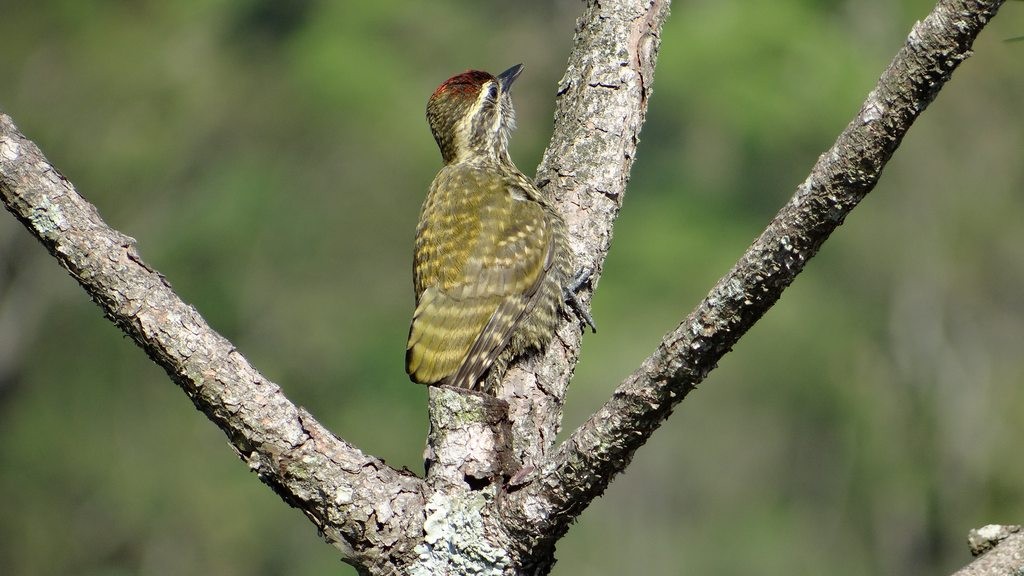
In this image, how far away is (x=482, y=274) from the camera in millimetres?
Answer: 3684

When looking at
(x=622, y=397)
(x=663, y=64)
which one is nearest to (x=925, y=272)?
(x=663, y=64)

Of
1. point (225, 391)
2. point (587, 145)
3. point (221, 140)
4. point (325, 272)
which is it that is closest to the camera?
point (225, 391)

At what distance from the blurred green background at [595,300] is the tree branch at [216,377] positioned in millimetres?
6032

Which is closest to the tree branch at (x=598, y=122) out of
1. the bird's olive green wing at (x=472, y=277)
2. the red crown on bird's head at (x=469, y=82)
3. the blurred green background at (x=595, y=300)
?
the bird's olive green wing at (x=472, y=277)

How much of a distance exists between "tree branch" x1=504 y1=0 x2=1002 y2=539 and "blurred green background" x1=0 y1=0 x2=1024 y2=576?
6.18 meters

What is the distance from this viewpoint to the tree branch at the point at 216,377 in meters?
2.31

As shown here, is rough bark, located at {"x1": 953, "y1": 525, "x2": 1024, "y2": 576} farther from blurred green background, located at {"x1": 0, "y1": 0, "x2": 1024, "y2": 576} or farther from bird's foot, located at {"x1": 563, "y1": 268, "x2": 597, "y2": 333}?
blurred green background, located at {"x1": 0, "y1": 0, "x2": 1024, "y2": 576}

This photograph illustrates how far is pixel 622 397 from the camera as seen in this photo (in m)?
2.16

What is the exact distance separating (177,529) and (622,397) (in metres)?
8.43

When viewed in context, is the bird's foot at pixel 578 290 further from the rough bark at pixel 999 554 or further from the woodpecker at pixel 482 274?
the rough bark at pixel 999 554

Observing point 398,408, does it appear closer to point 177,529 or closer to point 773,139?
point 177,529

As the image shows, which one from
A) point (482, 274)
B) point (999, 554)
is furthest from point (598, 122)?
point (999, 554)

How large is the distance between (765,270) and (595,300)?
21.8ft

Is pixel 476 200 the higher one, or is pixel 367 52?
pixel 367 52
